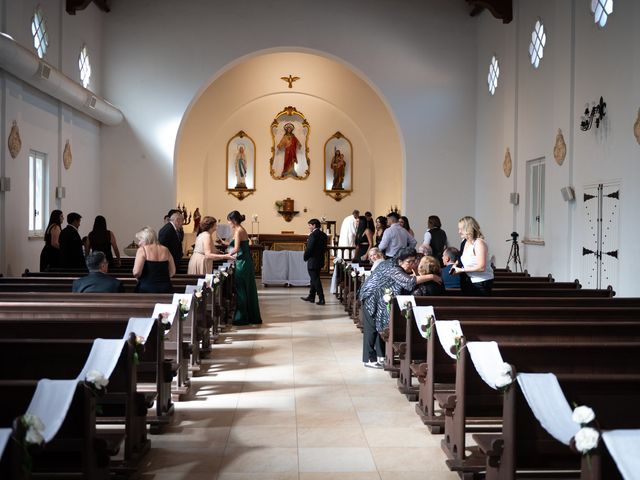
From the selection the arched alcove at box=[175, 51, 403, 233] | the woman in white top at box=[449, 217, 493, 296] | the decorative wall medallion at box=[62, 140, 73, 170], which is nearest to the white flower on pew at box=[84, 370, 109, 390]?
the woman in white top at box=[449, 217, 493, 296]

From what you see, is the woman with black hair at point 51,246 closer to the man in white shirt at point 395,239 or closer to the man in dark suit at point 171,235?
the man in dark suit at point 171,235

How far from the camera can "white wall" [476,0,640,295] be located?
10312 millimetres

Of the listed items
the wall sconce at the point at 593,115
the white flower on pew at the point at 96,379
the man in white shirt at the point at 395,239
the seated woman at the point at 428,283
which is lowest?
the white flower on pew at the point at 96,379

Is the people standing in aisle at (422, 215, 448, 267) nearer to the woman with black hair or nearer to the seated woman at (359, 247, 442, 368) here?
the seated woman at (359, 247, 442, 368)

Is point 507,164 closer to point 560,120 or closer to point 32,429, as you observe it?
point 560,120

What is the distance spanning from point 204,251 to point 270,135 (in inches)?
528

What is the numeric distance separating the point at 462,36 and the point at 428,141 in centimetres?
249

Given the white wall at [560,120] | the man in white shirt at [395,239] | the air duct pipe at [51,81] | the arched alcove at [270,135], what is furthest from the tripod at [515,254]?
the air duct pipe at [51,81]

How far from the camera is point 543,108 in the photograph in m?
13.7

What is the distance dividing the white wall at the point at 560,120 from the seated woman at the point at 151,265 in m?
5.95

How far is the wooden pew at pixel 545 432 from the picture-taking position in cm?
415

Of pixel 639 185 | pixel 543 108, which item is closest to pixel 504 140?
pixel 543 108

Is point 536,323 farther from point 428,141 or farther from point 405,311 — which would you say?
point 428,141

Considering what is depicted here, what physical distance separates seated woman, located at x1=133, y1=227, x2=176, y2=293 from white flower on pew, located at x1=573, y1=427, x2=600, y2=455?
6.08 metres
